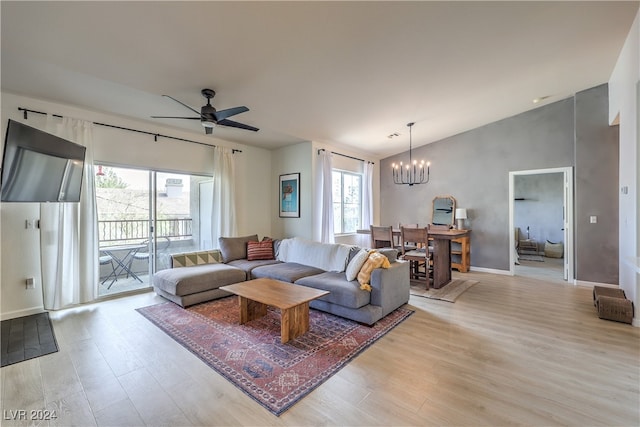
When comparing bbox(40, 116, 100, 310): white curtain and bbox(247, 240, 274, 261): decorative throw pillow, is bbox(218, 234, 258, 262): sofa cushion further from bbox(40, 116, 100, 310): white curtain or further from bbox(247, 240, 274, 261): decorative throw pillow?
bbox(40, 116, 100, 310): white curtain

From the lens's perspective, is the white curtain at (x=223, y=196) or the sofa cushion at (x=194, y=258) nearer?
the sofa cushion at (x=194, y=258)

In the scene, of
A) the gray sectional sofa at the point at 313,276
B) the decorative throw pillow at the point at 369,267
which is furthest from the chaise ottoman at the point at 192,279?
the decorative throw pillow at the point at 369,267

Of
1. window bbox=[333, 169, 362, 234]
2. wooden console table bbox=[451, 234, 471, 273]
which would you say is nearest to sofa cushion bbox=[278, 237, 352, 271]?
window bbox=[333, 169, 362, 234]

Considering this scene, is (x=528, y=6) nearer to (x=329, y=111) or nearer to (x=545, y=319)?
(x=329, y=111)

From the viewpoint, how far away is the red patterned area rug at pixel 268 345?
2104 millimetres

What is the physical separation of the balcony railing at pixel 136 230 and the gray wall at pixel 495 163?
4.92 metres

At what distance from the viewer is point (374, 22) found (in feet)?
8.21

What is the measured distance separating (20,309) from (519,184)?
1081 centimetres

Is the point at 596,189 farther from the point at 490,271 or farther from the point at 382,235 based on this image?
the point at 382,235

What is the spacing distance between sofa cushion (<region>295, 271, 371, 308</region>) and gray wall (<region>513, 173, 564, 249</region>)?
6284 mm

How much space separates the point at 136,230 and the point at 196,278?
5.24 feet

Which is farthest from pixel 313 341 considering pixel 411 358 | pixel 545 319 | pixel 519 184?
pixel 519 184

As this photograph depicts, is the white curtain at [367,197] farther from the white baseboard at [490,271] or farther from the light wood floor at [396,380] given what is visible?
the light wood floor at [396,380]

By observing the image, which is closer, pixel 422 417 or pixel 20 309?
pixel 422 417
